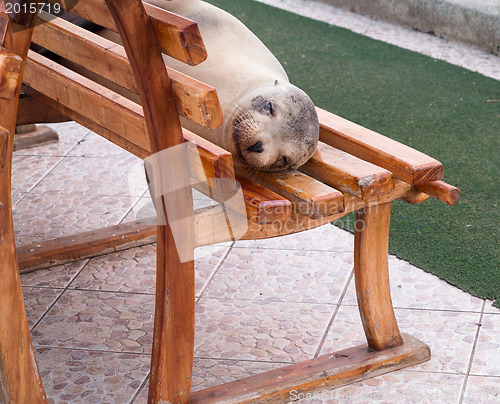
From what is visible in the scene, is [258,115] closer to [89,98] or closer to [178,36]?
[178,36]

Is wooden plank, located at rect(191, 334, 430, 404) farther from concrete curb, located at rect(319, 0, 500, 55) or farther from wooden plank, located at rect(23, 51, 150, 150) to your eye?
concrete curb, located at rect(319, 0, 500, 55)

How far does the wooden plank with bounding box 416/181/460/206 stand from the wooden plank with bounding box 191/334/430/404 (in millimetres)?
496

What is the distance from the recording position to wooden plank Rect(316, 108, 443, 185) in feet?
6.40

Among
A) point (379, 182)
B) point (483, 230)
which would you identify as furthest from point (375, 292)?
point (483, 230)

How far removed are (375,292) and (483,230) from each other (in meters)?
→ 0.88

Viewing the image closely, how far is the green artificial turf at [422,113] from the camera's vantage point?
2773 mm

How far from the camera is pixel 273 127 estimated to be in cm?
190

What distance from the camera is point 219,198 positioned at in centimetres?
189

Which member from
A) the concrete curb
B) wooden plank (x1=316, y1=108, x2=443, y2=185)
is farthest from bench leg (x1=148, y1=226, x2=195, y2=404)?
the concrete curb

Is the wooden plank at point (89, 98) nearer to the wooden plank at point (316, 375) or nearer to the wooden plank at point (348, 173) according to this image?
the wooden plank at point (348, 173)

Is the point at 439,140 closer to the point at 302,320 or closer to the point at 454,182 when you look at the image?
the point at 454,182

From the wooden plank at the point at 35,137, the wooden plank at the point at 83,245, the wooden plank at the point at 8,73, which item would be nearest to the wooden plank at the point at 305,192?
the wooden plank at the point at 8,73

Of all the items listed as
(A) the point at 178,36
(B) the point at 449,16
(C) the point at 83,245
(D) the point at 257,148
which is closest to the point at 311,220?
(D) the point at 257,148

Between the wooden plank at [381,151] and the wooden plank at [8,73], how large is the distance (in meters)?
1.02
